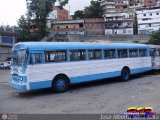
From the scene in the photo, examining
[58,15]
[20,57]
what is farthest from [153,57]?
[58,15]

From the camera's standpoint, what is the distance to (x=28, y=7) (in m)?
47.6

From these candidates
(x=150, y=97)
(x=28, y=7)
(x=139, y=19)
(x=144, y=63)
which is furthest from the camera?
(x=139, y=19)

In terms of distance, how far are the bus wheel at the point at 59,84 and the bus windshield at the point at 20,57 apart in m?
1.79

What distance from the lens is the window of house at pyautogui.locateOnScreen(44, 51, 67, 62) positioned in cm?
1288

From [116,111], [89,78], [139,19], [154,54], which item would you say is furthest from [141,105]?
[139,19]

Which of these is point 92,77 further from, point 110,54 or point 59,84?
point 59,84

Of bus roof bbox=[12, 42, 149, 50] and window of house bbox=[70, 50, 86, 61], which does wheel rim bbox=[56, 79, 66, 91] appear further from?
bus roof bbox=[12, 42, 149, 50]

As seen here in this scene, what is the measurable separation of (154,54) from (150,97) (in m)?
10.6

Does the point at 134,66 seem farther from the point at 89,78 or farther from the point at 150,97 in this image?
the point at 150,97

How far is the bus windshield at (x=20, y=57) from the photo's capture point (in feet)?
40.0

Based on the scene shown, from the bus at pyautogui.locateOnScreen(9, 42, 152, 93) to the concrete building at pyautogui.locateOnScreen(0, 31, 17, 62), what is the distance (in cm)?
2845

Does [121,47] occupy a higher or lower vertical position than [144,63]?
higher

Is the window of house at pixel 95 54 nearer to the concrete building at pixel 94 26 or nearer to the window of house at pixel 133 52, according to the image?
the window of house at pixel 133 52

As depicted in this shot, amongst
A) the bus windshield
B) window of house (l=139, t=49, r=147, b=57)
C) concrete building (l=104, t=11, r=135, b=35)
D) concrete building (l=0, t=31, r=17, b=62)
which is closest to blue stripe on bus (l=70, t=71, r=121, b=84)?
the bus windshield
